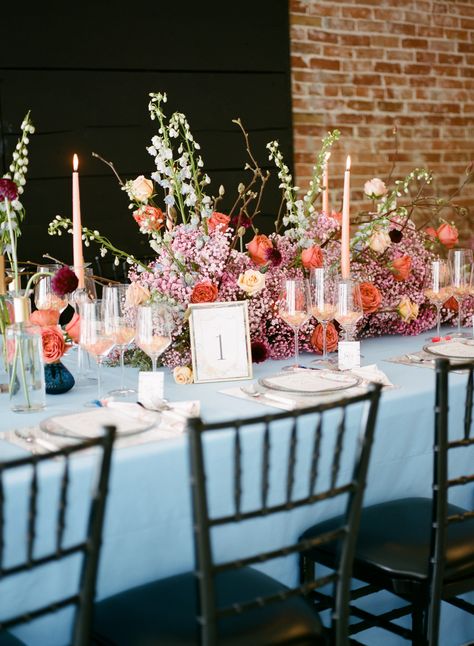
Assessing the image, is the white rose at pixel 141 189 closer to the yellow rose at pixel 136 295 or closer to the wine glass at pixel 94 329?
the yellow rose at pixel 136 295

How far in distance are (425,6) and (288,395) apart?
418cm

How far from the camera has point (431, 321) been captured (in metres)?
2.78

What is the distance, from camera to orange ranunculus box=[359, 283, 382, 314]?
2468 millimetres

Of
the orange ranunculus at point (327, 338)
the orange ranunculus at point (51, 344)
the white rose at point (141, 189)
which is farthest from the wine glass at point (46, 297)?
the orange ranunculus at point (327, 338)

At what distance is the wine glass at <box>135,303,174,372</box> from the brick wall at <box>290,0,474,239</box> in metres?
3.08

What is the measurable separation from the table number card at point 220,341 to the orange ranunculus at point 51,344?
32 centimetres

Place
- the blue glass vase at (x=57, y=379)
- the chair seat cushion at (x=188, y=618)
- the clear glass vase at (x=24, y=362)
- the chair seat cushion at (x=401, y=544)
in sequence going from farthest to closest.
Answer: the blue glass vase at (x=57, y=379) < the clear glass vase at (x=24, y=362) < the chair seat cushion at (x=401, y=544) < the chair seat cushion at (x=188, y=618)

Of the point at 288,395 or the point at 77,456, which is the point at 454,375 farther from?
the point at 77,456

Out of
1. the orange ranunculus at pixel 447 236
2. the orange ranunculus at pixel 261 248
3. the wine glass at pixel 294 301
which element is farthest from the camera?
the orange ranunculus at pixel 447 236

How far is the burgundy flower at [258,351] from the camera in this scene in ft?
7.50

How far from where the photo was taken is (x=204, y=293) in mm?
2221

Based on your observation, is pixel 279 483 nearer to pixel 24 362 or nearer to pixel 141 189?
pixel 24 362

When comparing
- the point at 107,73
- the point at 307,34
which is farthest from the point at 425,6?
the point at 107,73

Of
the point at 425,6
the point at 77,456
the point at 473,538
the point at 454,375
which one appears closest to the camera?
the point at 77,456
